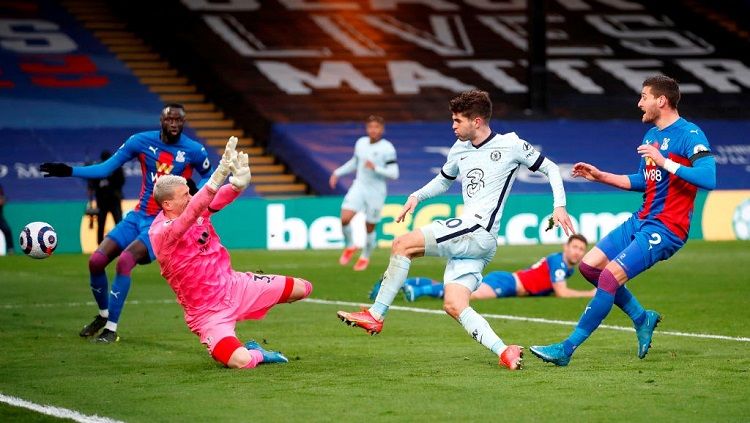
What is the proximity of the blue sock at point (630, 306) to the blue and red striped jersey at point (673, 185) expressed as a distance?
0.63 meters

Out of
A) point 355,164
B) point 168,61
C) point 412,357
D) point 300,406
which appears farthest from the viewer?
point 168,61

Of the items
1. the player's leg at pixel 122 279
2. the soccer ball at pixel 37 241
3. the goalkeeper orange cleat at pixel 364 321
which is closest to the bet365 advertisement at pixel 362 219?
the player's leg at pixel 122 279

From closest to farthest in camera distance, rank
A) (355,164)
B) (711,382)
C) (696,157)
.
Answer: (711,382)
(696,157)
(355,164)

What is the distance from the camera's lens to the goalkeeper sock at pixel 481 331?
374 inches

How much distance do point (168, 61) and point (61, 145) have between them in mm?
6489

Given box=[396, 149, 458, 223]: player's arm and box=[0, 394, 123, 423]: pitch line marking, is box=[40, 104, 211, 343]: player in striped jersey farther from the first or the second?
box=[0, 394, 123, 423]: pitch line marking

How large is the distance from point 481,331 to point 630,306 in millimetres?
1325

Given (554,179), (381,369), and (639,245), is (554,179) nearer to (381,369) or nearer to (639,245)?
(639,245)

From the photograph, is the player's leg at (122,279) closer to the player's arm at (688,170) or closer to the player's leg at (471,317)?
the player's leg at (471,317)

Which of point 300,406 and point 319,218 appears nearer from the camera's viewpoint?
point 300,406

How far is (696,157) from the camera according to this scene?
31.2ft

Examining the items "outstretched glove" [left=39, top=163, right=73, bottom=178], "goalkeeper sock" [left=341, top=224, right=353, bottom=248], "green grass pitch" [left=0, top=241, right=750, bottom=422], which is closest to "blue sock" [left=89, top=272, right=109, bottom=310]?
"green grass pitch" [left=0, top=241, right=750, bottom=422]

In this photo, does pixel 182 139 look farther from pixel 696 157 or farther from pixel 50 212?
pixel 50 212

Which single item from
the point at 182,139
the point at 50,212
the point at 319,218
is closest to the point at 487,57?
the point at 319,218
